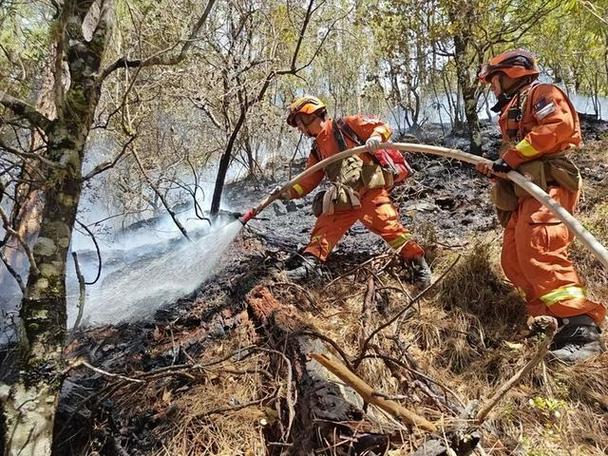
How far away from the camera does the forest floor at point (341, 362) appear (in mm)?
2531

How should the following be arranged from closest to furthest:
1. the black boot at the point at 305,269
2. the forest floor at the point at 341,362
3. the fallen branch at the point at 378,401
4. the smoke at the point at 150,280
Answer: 1. the fallen branch at the point at 378,401
2. the forest floor at the point at 341,362
3. the black boot at the point at 305,269
4. the smoke at the point at 150,280

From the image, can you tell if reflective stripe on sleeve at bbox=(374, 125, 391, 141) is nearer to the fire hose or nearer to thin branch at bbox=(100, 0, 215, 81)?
the fire hose

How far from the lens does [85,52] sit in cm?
288

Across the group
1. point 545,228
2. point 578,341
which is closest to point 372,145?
point 545,228

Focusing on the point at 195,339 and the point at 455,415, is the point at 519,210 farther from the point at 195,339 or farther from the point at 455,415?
the point at 195,339

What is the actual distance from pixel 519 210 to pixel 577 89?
509 inches

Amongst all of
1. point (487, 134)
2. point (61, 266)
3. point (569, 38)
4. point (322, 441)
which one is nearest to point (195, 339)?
point (61, 266)

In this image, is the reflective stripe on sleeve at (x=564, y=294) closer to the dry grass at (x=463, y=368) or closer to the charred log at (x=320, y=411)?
the dry grass at (x=463, y=368)

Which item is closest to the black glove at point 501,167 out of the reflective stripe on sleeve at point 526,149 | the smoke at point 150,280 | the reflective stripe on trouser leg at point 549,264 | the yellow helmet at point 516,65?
the reflective stripe on sleeve at point 526,149

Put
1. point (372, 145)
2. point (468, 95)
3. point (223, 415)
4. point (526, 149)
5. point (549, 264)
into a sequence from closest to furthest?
point (223, 415), point (549, 264), point (526, 149), point (372, 145), point (468, 95)

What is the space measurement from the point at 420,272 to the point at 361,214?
75 centimetres

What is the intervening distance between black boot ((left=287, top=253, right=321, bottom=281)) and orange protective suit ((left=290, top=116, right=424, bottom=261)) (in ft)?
0.19

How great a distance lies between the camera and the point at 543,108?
10.9ft

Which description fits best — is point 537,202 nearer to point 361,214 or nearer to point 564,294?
point 564,294
